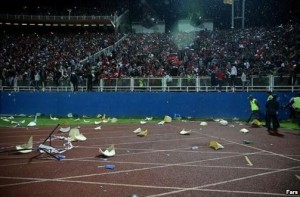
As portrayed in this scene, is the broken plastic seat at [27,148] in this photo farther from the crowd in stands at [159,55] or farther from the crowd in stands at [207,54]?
the crowd in stands at [207,54]

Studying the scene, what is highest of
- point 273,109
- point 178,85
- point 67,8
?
point 67,8

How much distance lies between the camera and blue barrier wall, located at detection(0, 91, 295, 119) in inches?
815

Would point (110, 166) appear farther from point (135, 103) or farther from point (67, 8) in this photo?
A: point (67, 8)

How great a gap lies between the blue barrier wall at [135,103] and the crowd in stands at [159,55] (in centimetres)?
160

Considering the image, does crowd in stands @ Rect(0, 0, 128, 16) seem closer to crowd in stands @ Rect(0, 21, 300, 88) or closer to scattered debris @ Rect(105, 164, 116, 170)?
crowd in stands @ Rect(0, 21, 300, 88)

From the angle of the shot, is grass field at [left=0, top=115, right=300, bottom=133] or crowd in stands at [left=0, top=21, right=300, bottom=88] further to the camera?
crowd in stands at [left=0, top=21, right=300, bottom=88]

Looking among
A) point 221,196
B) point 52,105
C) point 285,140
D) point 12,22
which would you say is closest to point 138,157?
point 221,196

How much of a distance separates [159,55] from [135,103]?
9.95m

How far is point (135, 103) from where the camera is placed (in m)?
22.5

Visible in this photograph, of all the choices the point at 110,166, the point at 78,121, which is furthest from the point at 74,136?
the point at 78,121

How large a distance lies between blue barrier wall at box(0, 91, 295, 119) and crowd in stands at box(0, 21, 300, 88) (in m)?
1.60

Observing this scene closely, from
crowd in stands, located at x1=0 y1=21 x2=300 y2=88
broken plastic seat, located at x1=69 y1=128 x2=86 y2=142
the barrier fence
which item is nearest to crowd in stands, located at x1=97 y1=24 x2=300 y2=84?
crowd in stands, located at x1=0 y1=21 x2=300 y2=88

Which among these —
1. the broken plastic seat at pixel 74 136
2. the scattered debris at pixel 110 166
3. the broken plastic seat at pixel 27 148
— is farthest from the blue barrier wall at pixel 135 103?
the scattered debris at pixel 110 166

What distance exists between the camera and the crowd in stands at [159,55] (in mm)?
25406
